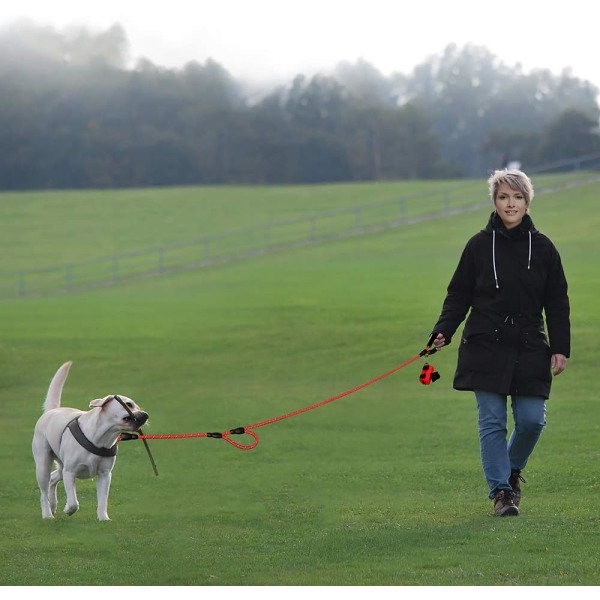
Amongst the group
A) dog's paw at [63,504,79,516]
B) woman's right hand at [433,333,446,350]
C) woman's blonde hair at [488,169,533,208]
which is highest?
woman's blonde hair at [488,169,533,208]

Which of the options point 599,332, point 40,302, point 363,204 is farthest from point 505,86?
point 599,332

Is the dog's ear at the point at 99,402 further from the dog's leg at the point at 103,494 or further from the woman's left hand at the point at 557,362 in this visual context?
the woman's left hand at the point at 557,362

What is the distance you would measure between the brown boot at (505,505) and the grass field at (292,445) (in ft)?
0.27

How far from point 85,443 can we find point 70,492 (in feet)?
1.55

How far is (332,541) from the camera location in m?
8.16

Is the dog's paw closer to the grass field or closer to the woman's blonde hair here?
the grass field

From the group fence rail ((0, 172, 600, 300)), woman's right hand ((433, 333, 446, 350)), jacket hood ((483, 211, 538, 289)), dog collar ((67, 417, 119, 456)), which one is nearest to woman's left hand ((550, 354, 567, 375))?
jacket hood ((483, 211, 538, 289))

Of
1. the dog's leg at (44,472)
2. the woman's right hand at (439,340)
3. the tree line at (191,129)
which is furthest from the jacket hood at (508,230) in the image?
the tree line at (191,129)

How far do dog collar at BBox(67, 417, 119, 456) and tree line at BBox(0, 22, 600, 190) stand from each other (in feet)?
251

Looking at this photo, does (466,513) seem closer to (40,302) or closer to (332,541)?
(332,541)

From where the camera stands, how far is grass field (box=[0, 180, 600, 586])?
24.8 feet

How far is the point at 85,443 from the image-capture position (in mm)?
9172

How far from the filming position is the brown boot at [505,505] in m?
8.63

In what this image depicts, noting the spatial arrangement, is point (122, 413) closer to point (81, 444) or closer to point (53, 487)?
point (81, 444)
